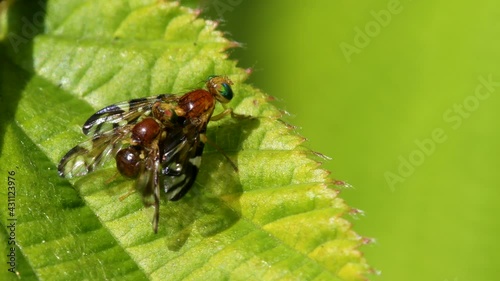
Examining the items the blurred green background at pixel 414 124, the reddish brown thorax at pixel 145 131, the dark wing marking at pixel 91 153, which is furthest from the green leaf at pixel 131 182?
the blurred green background at pixel 414 124

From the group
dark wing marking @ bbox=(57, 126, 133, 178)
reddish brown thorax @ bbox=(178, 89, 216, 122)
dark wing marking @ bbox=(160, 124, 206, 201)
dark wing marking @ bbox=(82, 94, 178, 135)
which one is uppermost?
reddish brown thorax @ bbox=(178, 89, 216, 122)

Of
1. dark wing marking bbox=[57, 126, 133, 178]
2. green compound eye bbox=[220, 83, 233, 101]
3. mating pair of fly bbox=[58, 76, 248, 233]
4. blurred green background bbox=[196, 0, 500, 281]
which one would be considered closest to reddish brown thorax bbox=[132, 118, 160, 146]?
mating pair of fly bbox=[58, 76, 248, 233]

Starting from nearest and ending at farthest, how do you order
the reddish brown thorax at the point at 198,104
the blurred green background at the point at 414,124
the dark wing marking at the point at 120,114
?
the dark wing marking at the point at 120,114 → the reddish brown thorax at the point at 198,104 → the blurred green background at the point at 414,124

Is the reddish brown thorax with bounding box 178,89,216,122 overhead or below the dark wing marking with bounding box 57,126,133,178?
overhead

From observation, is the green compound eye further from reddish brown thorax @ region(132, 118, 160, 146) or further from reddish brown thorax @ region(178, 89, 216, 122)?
reddish brown thorax @ region(132, 118, 160, 146)

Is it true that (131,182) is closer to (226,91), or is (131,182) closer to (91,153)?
(91,153)

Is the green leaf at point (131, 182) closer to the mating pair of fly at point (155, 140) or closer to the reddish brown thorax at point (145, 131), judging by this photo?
the mating pair of fly at point (155, 140)

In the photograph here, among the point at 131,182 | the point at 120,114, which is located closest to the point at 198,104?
the point at 120,114
